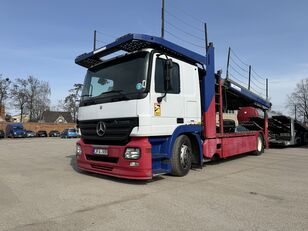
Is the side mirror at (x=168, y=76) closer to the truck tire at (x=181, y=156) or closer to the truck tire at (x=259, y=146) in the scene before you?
the truck tire at (x=181, y=156)

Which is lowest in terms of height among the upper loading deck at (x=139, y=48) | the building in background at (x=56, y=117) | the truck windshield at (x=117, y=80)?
the truck windshield at (x=117, y=80)

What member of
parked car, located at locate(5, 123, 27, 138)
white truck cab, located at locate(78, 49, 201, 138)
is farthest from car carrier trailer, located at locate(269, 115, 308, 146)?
parked car, located at locate(5, 123, 27, 138)

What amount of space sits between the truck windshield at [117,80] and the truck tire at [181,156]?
1.63m

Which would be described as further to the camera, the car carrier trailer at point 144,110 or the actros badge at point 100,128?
the actros badge at point 100,128

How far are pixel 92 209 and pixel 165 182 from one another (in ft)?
7.54

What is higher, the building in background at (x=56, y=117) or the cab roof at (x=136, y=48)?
the building in background at (x=56, y=117)

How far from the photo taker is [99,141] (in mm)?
6922

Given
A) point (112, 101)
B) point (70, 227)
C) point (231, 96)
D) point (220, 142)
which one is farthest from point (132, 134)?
point (231, 96)

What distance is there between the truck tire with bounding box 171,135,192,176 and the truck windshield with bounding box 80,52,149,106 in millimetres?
1630

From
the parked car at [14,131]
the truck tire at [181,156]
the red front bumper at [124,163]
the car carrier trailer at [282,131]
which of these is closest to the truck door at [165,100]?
the truck tire at [181,156]

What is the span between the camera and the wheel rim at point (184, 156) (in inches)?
282

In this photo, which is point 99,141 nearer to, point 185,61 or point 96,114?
point 96,114

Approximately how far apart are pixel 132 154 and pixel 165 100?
4.75ft

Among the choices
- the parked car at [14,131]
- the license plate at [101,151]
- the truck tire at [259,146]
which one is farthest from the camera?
the parked car at [14,131]
